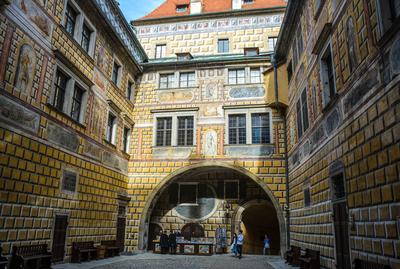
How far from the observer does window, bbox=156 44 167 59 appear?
19250 mm

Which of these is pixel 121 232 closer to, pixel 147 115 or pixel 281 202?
pixel 147 115

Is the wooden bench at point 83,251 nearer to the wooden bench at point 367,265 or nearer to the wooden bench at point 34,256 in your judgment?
the wooden bench at point 34,256

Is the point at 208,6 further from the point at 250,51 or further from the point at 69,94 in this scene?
the point at 69,94

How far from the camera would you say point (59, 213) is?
32.2 ft

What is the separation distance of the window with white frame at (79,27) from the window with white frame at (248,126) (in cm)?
657

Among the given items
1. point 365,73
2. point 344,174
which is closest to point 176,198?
point 344,174

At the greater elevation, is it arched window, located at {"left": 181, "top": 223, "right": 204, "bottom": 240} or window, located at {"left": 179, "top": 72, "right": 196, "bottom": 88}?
window, located at {"left": 179, "top": 72, "right": 196, "bottom": 88}

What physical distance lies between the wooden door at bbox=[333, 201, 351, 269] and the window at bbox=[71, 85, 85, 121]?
841 centimetres

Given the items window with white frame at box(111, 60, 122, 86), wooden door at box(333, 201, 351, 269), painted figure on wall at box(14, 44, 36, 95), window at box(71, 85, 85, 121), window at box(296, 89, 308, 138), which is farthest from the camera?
window with white frame at box(111, 60, 122, 86)

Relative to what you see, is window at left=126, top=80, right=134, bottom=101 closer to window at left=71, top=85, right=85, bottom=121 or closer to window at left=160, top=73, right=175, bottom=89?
window at left=160, top=73, right=175, bottom=89

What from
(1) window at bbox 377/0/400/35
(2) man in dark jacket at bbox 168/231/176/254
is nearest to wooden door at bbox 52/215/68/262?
(2) man in dark jacket at bbox 168/231/176/254

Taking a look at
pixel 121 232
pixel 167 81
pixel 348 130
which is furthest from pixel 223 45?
pixel 348 130

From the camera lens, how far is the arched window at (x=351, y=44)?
21.6 ft

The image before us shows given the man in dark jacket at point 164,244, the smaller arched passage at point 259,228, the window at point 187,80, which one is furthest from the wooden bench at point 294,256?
the window at point 187,80
